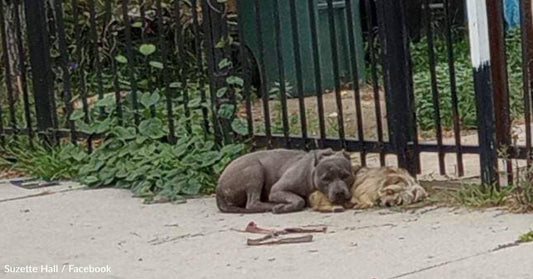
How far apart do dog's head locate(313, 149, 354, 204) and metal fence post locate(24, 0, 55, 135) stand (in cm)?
280

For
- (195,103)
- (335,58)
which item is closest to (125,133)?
(195,103)

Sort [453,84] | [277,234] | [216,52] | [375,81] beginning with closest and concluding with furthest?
[277,234] → [453,84] → [375,81] → [216,52]

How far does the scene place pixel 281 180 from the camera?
6242mm

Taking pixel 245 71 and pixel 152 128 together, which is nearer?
pixel 245 71

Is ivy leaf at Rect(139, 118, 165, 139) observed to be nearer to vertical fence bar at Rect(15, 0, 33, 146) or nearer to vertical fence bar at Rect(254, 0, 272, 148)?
vertical fence bar at Rect(254, 0, 272, 148)

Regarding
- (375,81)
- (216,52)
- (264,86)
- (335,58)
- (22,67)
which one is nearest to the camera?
(375,81)

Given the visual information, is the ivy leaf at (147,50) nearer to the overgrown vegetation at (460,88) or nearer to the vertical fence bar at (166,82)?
the vertical fence bar at (166,82)

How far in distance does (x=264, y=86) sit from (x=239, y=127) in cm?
29

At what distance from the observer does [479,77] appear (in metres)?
5.98

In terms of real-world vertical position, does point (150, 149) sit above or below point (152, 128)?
below

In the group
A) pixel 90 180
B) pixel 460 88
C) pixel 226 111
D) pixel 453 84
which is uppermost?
pixel 453 84

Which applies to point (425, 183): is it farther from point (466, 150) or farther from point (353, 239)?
point (353, 239)

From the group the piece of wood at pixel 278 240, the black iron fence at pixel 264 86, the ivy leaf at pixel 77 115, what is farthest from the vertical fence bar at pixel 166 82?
the piece of wood at pixel 278 240

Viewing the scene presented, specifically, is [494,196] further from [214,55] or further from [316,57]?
[214,55]
